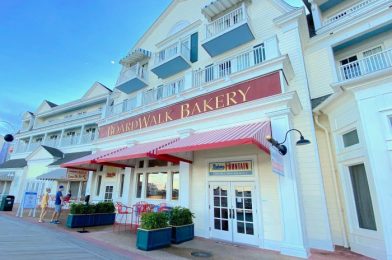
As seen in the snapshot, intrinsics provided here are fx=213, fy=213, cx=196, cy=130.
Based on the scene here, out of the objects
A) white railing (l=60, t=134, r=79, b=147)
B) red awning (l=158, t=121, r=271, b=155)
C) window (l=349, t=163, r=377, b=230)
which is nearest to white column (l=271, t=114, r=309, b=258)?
red awning (l=158, t=121, r=271, b=155)

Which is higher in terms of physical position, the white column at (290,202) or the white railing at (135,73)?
the white railing at (135,73)

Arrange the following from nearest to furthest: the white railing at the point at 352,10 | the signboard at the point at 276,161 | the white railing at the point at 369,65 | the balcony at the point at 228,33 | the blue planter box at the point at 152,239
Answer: the signboard at the point at 276,161, the blue planter box at the point at 152,239, the white railing at the point at 369,65, the white railing at the point at 352,10, the balcony at the point at 228,33

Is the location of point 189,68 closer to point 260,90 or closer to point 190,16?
point 190,16

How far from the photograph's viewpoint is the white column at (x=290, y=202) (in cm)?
657

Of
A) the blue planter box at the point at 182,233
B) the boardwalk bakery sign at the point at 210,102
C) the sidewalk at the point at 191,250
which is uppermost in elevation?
the boardwalk bakery sign at the point at 210,102

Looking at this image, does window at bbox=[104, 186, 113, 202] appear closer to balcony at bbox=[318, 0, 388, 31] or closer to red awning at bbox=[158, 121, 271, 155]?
red awning at bbox=[158, 121, 271, 155]

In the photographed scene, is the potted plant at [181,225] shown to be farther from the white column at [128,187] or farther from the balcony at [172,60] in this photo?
the balcony at [172,60]

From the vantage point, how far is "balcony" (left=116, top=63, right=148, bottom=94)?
14.8m

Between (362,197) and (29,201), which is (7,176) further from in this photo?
(362,197)

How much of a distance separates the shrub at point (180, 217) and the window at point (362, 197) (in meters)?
6.11

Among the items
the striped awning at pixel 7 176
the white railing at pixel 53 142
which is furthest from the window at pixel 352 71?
the striped awning at pixel 7 176

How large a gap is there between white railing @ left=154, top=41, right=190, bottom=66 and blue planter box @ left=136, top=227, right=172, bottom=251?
31.1 feet

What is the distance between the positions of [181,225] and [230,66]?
7.82 m

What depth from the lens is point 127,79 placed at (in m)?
15.0
